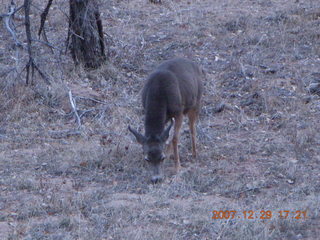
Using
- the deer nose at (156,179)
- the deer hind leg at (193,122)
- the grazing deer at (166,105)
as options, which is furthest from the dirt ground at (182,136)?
the grazing deer at (166,105)

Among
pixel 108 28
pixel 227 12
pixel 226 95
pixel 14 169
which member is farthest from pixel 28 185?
pixel 227 12

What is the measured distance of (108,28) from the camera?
15.9m

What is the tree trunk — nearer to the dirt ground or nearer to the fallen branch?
the dirt ground

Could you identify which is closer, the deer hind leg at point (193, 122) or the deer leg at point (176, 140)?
the deer leg at point (176, 140)

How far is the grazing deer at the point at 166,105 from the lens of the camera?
8.64 meters

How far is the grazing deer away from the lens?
8.64 m

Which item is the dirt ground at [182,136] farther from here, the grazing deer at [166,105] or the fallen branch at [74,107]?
the grazing deer at [166,105]

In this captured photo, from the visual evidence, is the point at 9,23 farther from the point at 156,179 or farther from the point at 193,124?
the point at 156,179

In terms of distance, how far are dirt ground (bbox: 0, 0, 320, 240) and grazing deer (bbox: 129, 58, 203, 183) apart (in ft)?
1.18

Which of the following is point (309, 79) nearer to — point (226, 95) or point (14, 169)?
point (226, 95)

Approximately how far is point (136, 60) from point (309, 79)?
12.4 feet

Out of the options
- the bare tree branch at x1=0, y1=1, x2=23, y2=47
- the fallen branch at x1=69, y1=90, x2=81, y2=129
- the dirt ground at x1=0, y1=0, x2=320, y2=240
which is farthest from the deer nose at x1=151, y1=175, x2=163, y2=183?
the bare tree branch at x1=0, y1=1, x2=23, y2=47
